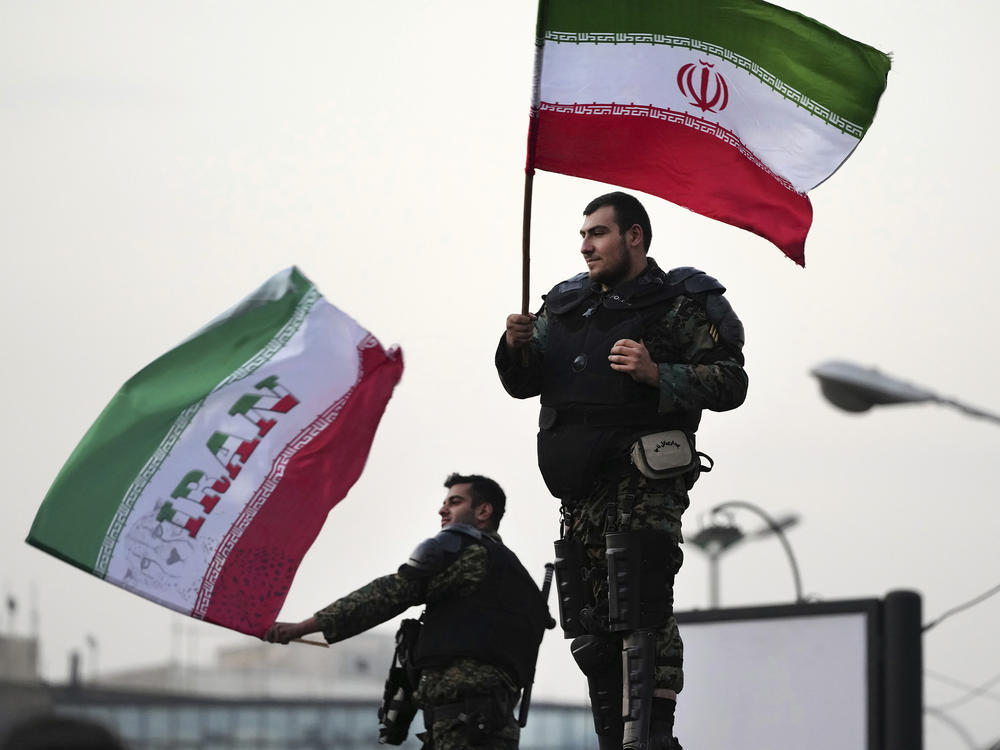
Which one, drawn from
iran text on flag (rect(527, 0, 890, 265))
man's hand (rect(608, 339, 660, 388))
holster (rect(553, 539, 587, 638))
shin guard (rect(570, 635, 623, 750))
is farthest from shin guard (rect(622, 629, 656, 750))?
iran text on flag (rect(527, 0, 890, 265))

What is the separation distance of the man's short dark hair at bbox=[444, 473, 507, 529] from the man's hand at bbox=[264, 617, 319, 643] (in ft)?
3.50

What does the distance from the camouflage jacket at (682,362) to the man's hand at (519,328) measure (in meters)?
0.11

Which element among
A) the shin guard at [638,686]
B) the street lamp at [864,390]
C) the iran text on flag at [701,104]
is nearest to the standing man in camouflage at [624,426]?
the shin guard at [638,686]

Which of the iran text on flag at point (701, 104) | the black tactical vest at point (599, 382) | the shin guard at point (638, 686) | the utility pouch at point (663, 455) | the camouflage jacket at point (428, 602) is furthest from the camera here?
the camouflage jacket at point (428, 602)

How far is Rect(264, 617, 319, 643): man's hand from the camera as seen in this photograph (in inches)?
302

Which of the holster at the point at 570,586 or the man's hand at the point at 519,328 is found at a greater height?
the man's hand at the point at 519,328

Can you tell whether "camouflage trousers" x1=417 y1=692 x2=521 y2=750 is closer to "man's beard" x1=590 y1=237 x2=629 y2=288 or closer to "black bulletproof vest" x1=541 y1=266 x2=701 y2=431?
"black bulletproof vest" x1=541 y1=266 x2=701 y2=431

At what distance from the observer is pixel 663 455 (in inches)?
261

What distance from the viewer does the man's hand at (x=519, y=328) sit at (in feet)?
21.7

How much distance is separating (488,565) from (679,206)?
66.8 inches

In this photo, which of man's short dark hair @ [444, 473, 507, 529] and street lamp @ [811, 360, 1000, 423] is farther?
street lamp @ [811, 360, 1000, 423]

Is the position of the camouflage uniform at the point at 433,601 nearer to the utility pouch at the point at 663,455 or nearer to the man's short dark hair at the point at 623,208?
the utility pouch at the point at 663,455

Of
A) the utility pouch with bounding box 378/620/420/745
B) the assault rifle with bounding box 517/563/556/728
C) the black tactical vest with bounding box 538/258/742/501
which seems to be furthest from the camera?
the assault rifle with bounding box 517/563/556/728

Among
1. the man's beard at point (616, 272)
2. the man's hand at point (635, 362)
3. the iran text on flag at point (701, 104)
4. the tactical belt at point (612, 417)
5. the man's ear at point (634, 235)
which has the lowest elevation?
the tactical belt at point (612, 417)
